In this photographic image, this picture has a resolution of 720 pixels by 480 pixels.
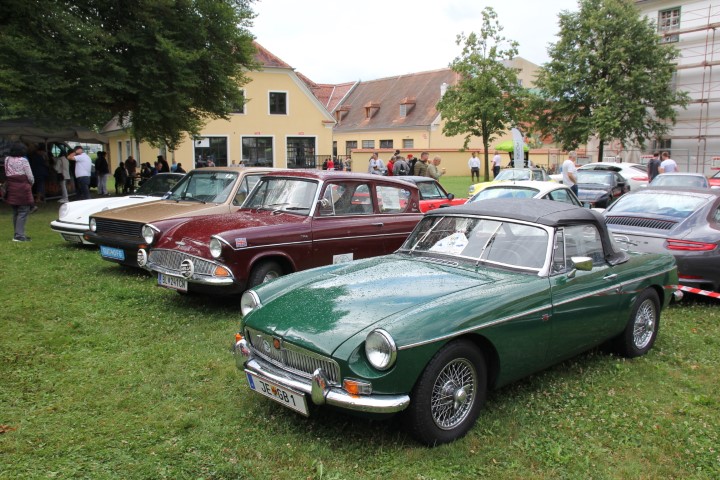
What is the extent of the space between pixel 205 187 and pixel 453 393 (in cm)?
675

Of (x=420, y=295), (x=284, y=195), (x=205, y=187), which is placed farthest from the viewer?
(x=205, y=187)

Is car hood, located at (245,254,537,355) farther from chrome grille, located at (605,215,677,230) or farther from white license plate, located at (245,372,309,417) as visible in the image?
chrome grille, located at (605,215,677,230)

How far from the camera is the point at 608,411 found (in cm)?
439

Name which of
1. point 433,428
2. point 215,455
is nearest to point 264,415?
point 215,455

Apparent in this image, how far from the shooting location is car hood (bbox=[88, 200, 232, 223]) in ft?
27.9

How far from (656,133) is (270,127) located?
24847 mm

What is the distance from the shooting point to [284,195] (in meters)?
7.74

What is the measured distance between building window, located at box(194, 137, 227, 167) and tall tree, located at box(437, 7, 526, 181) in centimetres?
1566

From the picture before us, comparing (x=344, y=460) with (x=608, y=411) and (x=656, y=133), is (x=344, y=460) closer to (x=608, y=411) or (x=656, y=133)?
(x=608, y=411)

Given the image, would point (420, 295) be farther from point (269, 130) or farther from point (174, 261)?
point (269, 130)

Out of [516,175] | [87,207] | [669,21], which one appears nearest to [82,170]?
[87,207]

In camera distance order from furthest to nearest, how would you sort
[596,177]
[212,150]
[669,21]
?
[212,150]
[669,21]
[596,177]

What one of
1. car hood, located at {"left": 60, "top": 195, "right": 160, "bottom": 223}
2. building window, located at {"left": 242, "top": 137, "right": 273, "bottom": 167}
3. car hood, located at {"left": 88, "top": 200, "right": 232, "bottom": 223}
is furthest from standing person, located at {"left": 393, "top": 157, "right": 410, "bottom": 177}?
building window, located at {"left": 242, "top": 137, "right": 273, "bottom": 167}

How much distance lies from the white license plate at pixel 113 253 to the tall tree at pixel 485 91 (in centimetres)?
2528
